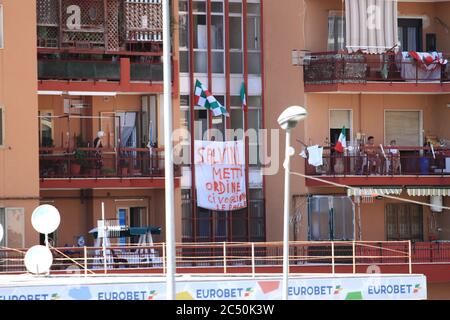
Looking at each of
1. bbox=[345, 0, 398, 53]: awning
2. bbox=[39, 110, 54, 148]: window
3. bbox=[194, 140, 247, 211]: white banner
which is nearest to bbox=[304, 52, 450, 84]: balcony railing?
bbox=[345, 0, 398, 53]: awning

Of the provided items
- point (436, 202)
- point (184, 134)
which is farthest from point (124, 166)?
point (436, 202)

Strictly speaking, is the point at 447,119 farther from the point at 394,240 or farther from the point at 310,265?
the point at 310,265

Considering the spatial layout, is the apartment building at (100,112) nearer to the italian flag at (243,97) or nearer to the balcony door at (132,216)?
the balcony door at (132,216)

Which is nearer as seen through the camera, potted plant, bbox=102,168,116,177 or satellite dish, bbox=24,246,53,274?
satellite dish, bbox=24,246,53,274

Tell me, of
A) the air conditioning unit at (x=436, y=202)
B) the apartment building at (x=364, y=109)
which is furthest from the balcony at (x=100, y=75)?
the air conditioning unit at (x=436, y=202)

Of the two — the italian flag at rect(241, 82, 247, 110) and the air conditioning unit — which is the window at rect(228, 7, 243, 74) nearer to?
the italian flag at rect(241, 82, 247, 110)

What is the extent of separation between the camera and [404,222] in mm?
49250

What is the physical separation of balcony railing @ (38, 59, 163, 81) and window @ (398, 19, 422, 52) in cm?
841

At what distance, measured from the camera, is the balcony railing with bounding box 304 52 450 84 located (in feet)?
154

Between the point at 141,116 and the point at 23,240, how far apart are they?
6647 mm

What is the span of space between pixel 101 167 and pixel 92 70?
9.18 feet

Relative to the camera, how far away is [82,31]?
146ft

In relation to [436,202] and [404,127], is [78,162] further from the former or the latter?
[436,202]

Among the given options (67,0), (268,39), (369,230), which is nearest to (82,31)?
(67,0)
